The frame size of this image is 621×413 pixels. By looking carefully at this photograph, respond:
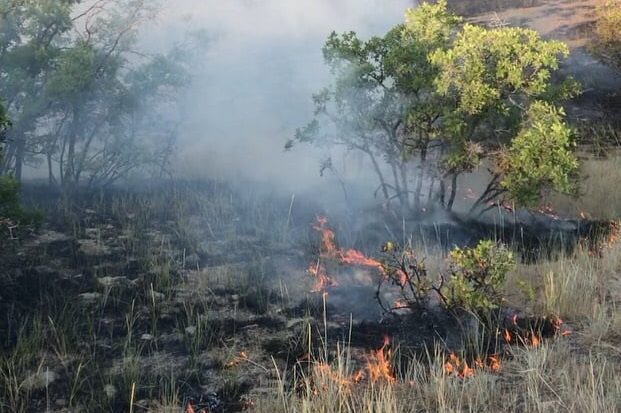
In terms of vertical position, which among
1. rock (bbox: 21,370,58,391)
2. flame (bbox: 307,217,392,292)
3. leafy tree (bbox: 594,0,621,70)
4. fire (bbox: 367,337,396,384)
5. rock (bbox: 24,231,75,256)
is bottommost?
rock (bbox: 21,370,58,391)

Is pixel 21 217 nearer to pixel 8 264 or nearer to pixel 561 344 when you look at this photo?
pixel 8 264

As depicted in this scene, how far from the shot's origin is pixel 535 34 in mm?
7641

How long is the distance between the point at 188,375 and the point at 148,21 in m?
6.64

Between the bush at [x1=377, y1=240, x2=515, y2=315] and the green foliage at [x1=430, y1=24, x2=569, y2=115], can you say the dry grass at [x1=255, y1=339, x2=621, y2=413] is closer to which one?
the bush at [x1=377, y1=240, x2=515, y2=315]

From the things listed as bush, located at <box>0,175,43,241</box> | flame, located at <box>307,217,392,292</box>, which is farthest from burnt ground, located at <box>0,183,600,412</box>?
bush, located at <box>0,175,43,241</box>

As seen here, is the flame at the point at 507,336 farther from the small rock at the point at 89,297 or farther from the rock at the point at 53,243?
the rock at the point at 53,243

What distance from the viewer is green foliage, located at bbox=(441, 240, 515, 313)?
5859 mm

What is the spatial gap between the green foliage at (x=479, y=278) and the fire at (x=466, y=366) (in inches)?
27.2

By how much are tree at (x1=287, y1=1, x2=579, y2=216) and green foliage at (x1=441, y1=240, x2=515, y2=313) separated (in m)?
1.65

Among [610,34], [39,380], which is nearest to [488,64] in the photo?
[39,380]

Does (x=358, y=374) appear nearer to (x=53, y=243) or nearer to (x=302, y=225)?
(x=302, y=225)

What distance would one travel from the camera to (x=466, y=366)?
4758 millimetres

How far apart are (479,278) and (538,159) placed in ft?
6.38

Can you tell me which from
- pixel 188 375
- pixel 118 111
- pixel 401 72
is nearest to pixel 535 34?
pixel 401 72
